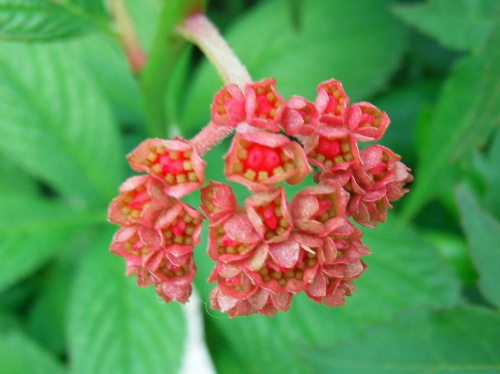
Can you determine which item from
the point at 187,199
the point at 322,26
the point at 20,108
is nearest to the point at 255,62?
the point at 322,26

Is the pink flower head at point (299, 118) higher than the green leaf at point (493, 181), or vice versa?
the pink flower head at point (299, 118)

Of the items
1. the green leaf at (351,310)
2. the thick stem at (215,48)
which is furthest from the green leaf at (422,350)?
the thick stem at (215,48)

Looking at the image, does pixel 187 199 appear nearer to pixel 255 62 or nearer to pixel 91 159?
pixel 91 159

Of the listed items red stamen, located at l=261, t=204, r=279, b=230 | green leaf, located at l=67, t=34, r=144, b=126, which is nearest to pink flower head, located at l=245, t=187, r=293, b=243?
red stamen, located at l=261, t=204, r=279, b=230

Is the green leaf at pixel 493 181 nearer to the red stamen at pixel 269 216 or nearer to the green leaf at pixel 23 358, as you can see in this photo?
the red stamen at pixel 269 216

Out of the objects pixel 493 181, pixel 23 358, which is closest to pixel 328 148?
pixel 493 181

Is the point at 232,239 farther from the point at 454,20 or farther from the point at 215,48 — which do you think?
the point at 454,20
